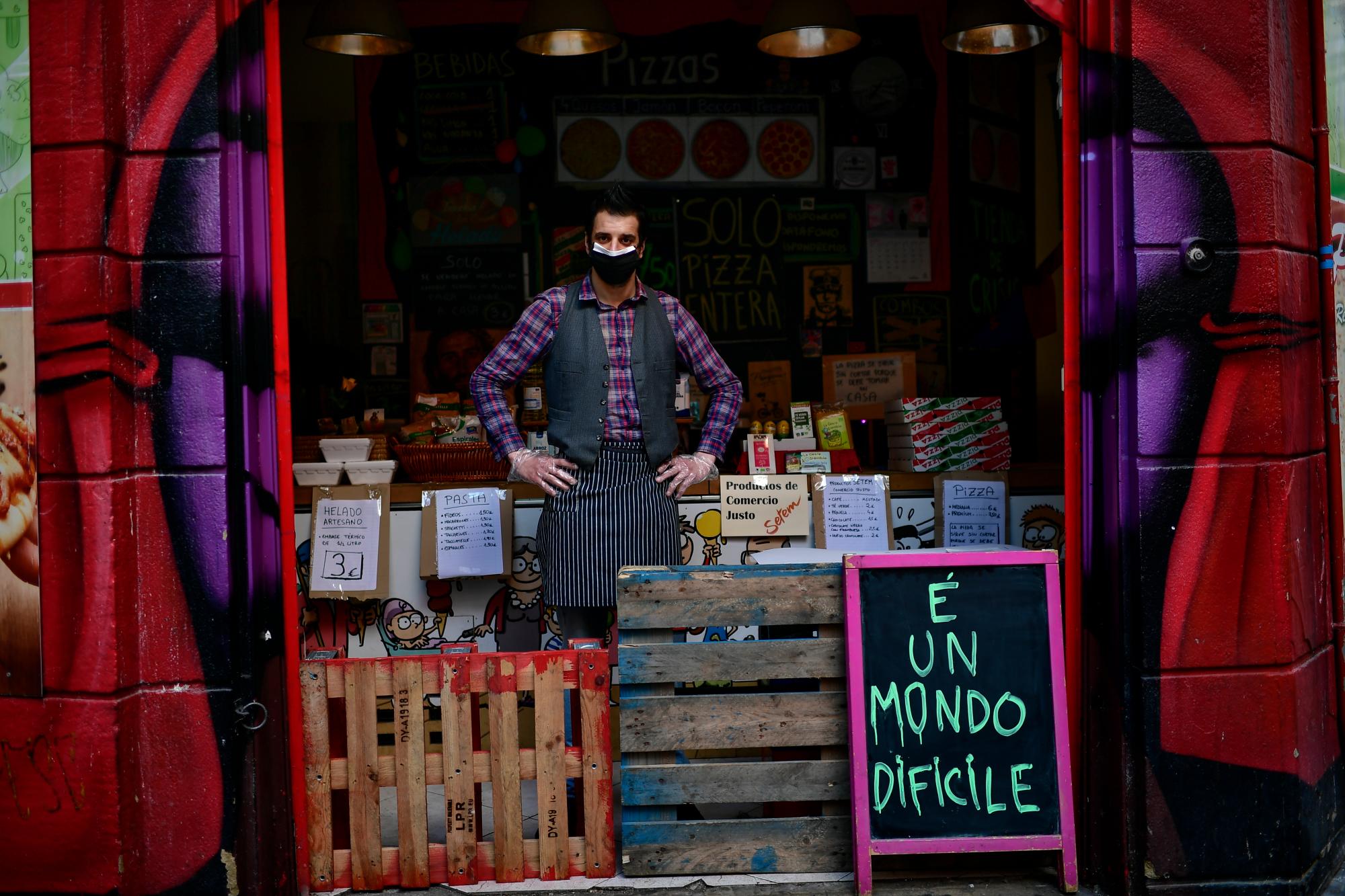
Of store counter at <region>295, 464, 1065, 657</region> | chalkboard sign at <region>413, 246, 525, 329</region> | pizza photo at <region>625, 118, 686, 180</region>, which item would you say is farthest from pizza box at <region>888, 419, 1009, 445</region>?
chalkboard sign at <region>413, 246, 525, 329</region>

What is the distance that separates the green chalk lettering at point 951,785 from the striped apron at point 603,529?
4.15 feet

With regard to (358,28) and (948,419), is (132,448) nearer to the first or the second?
(358,28)

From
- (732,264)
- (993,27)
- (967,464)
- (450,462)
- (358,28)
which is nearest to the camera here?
(450,462)

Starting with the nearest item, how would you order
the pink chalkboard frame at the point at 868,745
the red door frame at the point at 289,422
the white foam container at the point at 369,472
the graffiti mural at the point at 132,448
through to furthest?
the graffiti mural at the point at 132,448, the pink chalkboard frame at the point at 868,745, the red door frame at the point at 289,422, the white foam container at the point at 369,472

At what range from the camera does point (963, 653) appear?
13.4 ft

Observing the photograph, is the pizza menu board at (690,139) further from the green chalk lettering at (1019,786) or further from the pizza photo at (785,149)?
the green chalk lettering at (1019,786)

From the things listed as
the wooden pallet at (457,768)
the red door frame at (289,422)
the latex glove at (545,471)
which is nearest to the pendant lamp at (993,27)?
the red door frame at (289,422)

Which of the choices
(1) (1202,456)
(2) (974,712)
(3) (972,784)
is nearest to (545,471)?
(2) (974,712)

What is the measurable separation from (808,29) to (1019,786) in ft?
14.4

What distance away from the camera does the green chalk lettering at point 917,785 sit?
402 centimetres

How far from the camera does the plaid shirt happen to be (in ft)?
14.9

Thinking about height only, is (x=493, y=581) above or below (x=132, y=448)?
below

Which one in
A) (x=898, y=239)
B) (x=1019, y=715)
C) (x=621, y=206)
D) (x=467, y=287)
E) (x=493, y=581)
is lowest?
(x=1019, y=715)

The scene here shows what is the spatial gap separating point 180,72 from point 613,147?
4.49 metres
